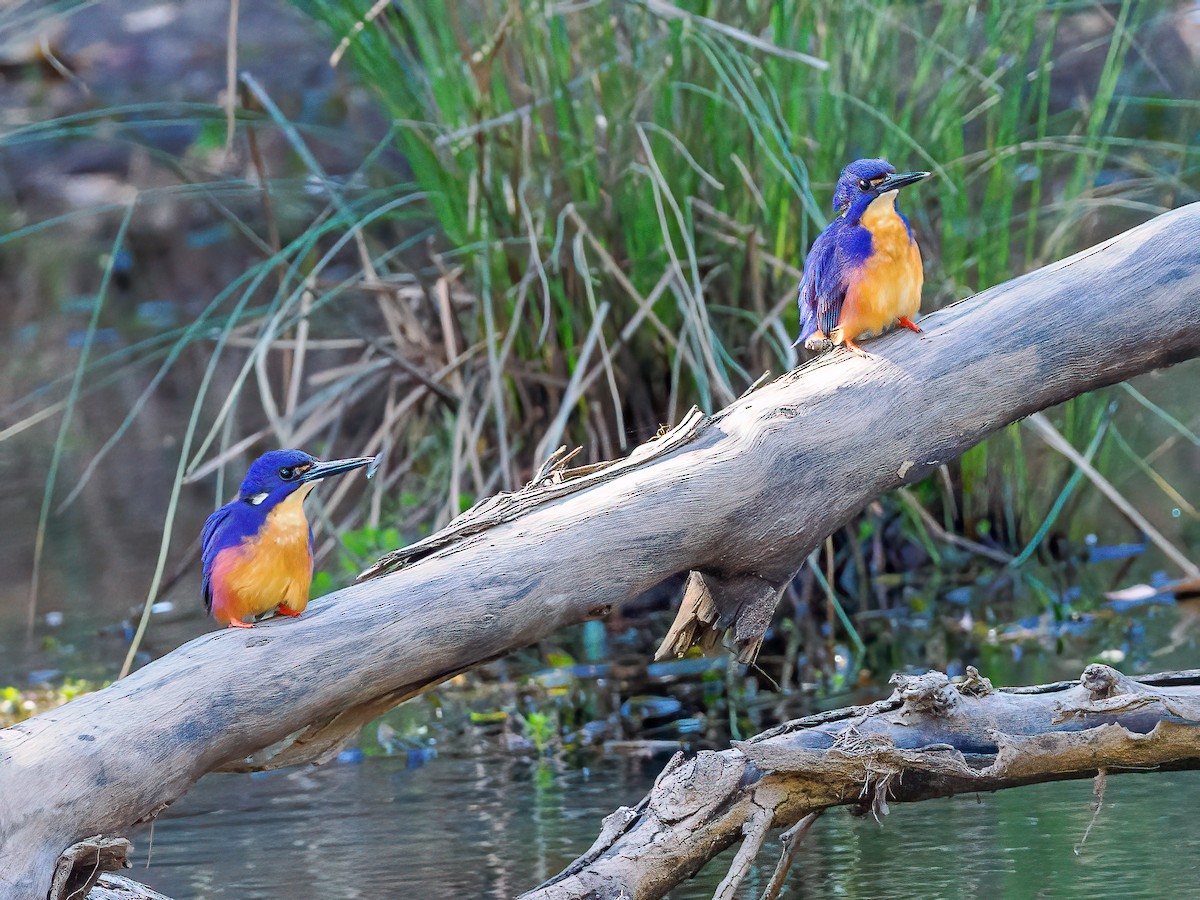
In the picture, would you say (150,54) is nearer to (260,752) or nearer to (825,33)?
(825,33)

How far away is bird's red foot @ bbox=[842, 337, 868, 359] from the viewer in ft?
7.34

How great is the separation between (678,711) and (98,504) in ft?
12.2

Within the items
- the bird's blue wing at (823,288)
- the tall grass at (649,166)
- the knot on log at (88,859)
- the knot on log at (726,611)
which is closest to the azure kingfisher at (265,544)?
the knot on log at (88,859)

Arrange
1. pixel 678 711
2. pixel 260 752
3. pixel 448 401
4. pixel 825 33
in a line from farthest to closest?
pixel 448 401
pixel 825 33
pixel 678 711
pixel 260 752

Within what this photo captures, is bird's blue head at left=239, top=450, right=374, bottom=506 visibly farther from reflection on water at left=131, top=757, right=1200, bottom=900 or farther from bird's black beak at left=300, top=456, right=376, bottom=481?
reflection on water at left=131, top=757, right=1200, bottom=900

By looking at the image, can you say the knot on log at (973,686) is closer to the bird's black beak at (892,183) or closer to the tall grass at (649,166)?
the bird's black beak at (892,183)

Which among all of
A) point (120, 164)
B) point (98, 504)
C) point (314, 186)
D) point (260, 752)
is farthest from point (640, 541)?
point (120, 164)

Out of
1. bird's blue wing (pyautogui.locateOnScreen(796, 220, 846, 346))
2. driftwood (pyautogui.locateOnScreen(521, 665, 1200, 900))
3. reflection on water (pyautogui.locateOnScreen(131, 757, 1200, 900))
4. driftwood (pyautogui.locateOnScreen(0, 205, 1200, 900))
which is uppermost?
bird's blue wing (pyautogui.locateOnScreen(796, 220, 846, 346))

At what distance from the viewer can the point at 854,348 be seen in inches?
88.9

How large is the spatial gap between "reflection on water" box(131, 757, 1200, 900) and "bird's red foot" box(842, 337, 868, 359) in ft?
2.23

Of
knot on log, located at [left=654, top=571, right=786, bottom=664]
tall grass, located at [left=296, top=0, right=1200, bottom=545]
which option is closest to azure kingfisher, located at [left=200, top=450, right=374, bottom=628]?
knot on log, located at [left=654, top=571, right=786, bottom=664]

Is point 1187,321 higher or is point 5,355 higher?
point 1187,321

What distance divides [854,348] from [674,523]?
0.40 meters

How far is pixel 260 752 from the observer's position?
2.09 metres
